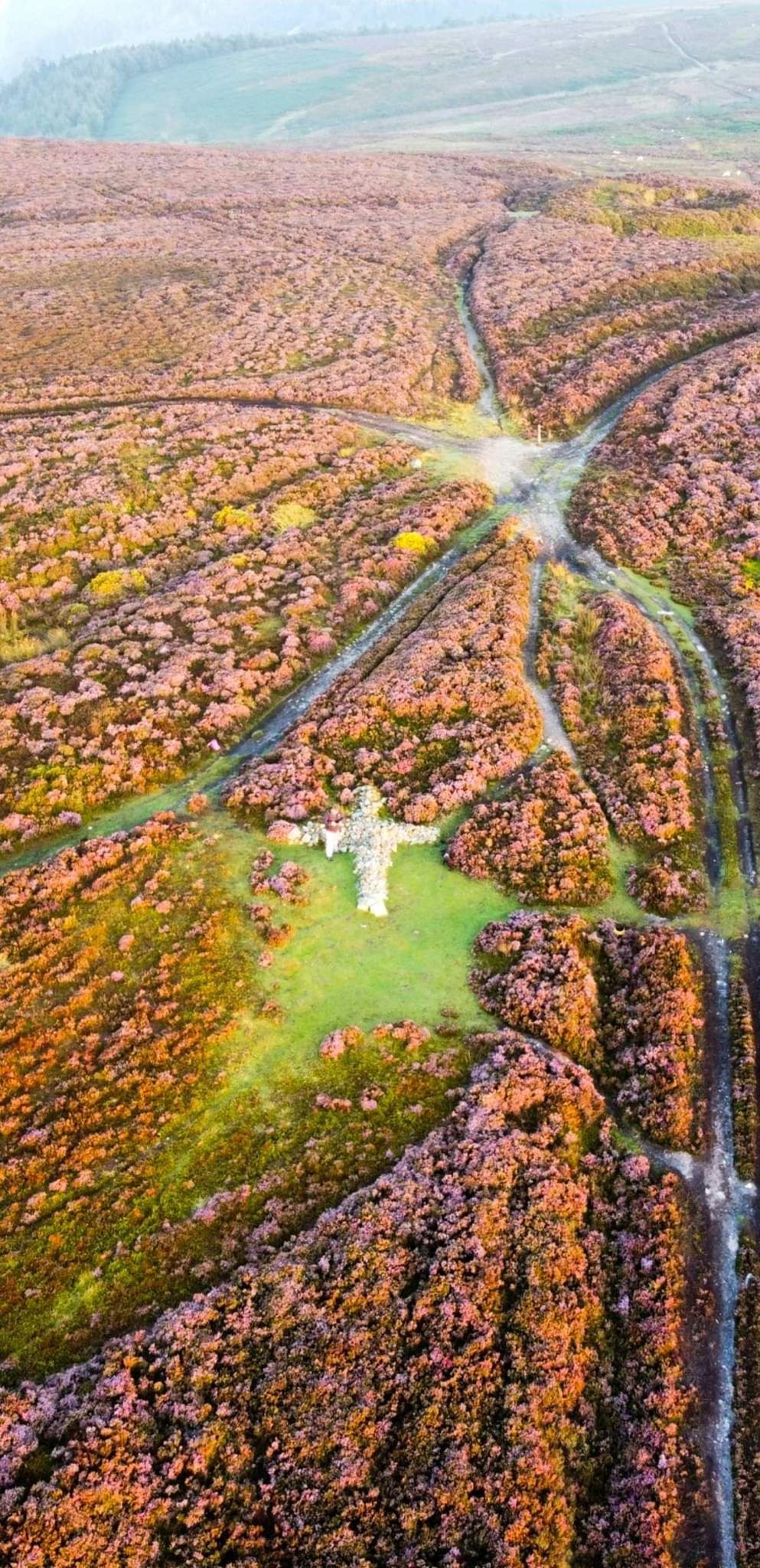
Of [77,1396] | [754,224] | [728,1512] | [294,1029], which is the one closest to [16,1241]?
[77,1396]

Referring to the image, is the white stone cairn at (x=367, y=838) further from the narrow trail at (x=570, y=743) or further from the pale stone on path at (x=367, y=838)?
the narrow trail at (x=570, y=743)

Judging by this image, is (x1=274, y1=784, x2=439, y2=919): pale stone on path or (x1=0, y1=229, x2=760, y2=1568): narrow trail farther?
(x1=274, y1=784, x2=439, y2=919): pale stone on path

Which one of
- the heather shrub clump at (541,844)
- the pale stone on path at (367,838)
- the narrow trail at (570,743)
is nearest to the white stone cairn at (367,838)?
the pale stone on path at (367,838)

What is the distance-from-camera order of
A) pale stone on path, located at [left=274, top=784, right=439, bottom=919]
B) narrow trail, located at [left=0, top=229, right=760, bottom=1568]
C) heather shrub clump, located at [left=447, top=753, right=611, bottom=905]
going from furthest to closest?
1. pale stone on path, located at [left=274, top=784, right=439, bottom=919]
2. heather shrub clump, located at [left=447, top=753, right=611, bottom=905]
3. narrow trail, located at [left=0, top=229, right=760, bottom=1568]

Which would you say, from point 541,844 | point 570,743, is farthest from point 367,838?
point 570,743

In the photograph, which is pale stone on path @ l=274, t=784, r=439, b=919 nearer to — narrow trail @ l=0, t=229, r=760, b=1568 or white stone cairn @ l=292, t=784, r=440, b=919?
white stone cairn @ l=292, t=784, r=440, b=919

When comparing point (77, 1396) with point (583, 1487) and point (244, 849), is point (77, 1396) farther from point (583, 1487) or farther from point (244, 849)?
point (244, 849)

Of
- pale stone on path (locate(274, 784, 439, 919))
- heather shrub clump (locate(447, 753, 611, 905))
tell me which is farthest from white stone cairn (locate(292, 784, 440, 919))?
heather shrub clump (locate(447, 753, 611, 905))

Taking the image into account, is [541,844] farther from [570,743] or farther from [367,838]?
[570,743]
